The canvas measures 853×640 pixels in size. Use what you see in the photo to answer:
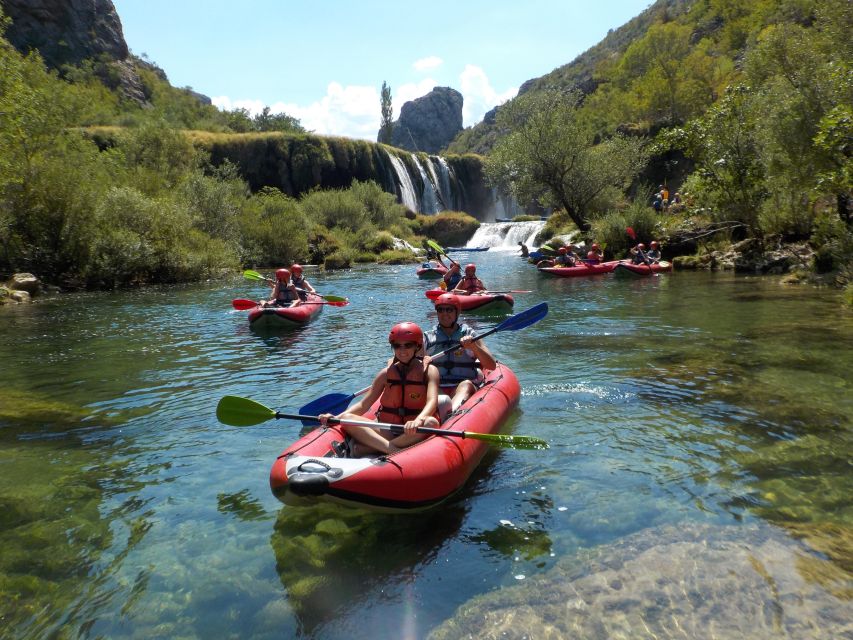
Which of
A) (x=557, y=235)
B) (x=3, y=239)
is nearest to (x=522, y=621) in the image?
(x=3, y=239)

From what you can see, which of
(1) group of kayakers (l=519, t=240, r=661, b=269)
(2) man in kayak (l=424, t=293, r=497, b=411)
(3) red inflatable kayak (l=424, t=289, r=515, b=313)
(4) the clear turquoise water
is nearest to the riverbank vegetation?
(1) group of kayakers (l=519, t=240, r=661, b=269)

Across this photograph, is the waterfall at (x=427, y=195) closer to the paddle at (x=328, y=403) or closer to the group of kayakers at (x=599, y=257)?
the group of kayakers at (x=599, y=257)

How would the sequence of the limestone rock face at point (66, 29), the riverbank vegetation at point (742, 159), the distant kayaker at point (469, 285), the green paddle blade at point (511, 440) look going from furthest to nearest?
the limestone rock face at point (66, 29), the distant kayaker at point (469, 285), the riverbank vegetation at point (742, 159), the green paddle blade at point (511, 440)

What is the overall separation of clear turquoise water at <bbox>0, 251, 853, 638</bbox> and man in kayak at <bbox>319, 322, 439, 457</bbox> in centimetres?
54

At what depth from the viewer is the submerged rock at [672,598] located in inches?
115

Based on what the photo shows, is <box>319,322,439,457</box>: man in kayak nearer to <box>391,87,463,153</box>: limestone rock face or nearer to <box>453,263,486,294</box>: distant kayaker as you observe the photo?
<box>453,263,486,294</box>: distant kayaker

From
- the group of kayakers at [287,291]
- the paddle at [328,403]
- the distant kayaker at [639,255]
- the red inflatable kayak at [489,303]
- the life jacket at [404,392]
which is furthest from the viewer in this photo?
the distant kayaker at [639,255]

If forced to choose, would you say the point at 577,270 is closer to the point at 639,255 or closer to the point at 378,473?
the point at 639,255

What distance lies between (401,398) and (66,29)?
62.9 meters

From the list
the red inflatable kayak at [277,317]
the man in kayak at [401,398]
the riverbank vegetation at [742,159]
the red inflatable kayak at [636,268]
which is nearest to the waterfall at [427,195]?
the riverbank vegetation at [742,159]

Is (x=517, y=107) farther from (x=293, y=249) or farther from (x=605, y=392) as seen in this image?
(x=605, y=392)

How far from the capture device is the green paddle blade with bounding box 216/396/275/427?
4.68 meters

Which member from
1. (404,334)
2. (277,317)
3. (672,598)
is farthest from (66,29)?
(672,598)

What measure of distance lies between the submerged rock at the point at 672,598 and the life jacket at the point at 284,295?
32.0 feet
